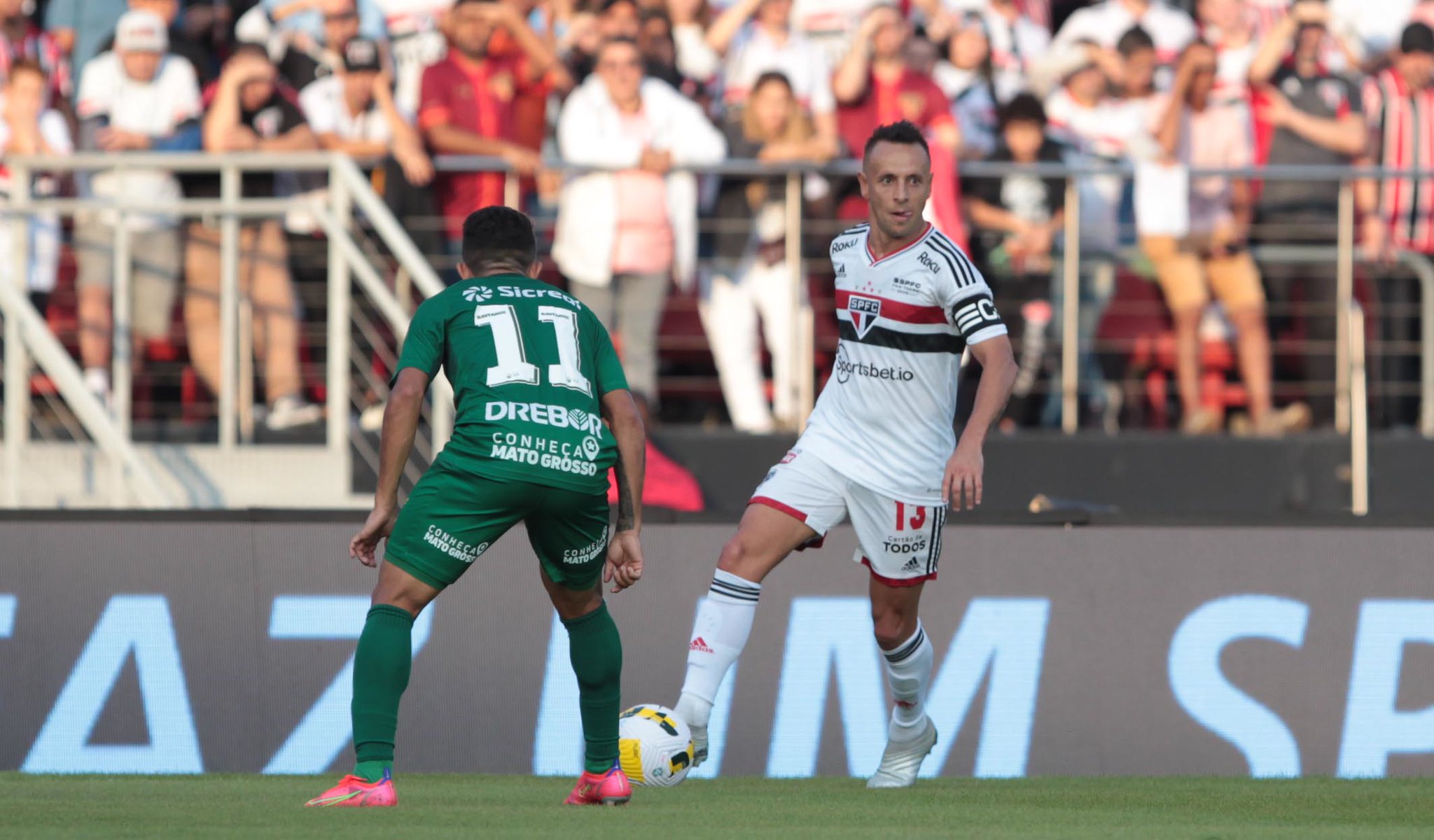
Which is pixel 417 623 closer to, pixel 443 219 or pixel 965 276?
pixel 965 276

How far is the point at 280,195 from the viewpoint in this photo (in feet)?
40.6

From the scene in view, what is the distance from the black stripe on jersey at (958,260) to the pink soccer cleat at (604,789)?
208 cm

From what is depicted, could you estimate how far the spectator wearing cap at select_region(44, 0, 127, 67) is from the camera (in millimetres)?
13062

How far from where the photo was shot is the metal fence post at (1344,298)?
12672 mm

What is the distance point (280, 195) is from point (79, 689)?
4113 millimetres

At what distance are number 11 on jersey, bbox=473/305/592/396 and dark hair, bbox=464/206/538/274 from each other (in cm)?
Result: 22

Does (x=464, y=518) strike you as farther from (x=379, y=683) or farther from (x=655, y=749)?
(x=655, y=749)

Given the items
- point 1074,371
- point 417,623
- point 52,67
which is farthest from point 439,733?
point 52,67

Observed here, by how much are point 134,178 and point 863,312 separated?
596cm

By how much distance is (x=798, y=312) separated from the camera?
1212 centimetres

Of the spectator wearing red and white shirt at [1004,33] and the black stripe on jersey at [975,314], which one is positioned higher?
the spectator wearing red and white shirt at [1004,33]

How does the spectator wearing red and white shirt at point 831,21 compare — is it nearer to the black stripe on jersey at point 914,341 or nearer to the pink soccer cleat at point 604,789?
the black stripe on jersey at point 914,341

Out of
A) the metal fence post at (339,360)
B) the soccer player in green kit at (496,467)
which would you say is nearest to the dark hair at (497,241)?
the soccer player in green kit at (496,467)

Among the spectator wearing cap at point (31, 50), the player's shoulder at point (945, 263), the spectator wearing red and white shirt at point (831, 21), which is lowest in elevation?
the player's shoulder at point (945, 263)
